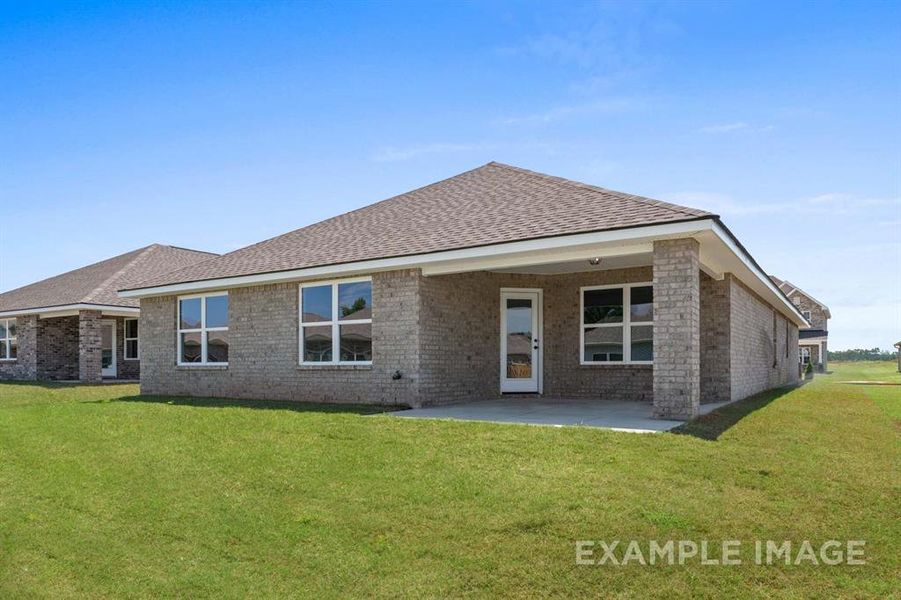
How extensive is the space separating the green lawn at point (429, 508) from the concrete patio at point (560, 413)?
2.40 ft

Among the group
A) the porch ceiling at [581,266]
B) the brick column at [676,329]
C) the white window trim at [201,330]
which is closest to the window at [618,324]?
the porch ceiling at [581,266]

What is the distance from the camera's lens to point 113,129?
548 inches

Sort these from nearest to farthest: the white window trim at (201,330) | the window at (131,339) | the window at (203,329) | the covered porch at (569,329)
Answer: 1. the covered porch at (569,329)
2. the window at (203,329)
3. the white window trim at (201,330)
4. the window at (131,339)

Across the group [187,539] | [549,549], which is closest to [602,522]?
[549,549]

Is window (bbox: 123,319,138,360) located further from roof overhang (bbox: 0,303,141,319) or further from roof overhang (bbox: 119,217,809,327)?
roof overhang (bbox: 119,217,809,327)

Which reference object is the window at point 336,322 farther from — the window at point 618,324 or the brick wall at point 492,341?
the window at point 618,324

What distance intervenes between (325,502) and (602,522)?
269 centimetres

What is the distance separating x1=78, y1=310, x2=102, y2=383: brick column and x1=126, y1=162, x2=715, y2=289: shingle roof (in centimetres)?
787

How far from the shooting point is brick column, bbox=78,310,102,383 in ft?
80.0

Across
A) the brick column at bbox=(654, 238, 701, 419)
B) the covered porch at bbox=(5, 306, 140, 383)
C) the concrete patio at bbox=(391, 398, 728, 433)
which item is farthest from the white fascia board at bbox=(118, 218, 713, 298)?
the covered porch at bbox=(5, 306, 140, 383)

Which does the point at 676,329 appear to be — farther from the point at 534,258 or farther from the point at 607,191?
the point at 607,191

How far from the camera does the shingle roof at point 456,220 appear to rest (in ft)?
37.1

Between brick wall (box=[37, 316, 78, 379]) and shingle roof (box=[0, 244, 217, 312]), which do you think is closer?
shingle roof (box=[0, 244, 217, 312])

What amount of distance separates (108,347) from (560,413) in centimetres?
2240
